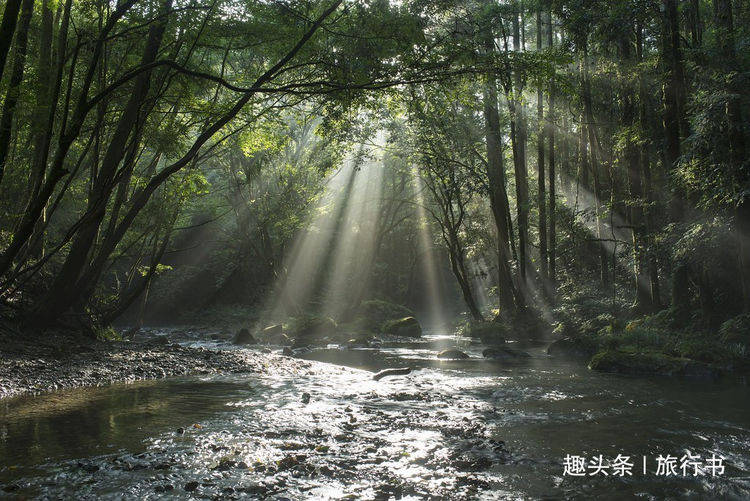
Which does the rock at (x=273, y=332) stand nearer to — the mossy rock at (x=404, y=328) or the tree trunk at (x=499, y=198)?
the mossy rock at (x=404, y=328)

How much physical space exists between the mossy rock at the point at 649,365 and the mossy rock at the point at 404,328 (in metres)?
11.9

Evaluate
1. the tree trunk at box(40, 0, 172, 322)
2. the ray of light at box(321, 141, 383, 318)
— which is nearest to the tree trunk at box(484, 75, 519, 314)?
the tree trunk at box(40, 0, 172, 322)

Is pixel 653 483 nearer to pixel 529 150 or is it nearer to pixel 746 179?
pixel 746 179

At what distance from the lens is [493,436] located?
6441 millimetres

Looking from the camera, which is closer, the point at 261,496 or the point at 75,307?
the point at 261,496

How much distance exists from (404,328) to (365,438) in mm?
18399

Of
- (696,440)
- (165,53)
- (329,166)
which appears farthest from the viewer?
(329,166)

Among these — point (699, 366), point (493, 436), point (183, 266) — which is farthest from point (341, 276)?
point (493, 436)

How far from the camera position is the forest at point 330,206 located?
20.8 feet

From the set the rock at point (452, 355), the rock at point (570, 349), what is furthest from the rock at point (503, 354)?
the rock at point (570, 349)

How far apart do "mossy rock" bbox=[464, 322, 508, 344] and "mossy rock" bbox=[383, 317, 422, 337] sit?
2.52 meters

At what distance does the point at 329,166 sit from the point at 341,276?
19.1 m

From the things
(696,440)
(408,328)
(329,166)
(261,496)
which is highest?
(329,166)

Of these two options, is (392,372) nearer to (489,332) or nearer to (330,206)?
(489,332)
